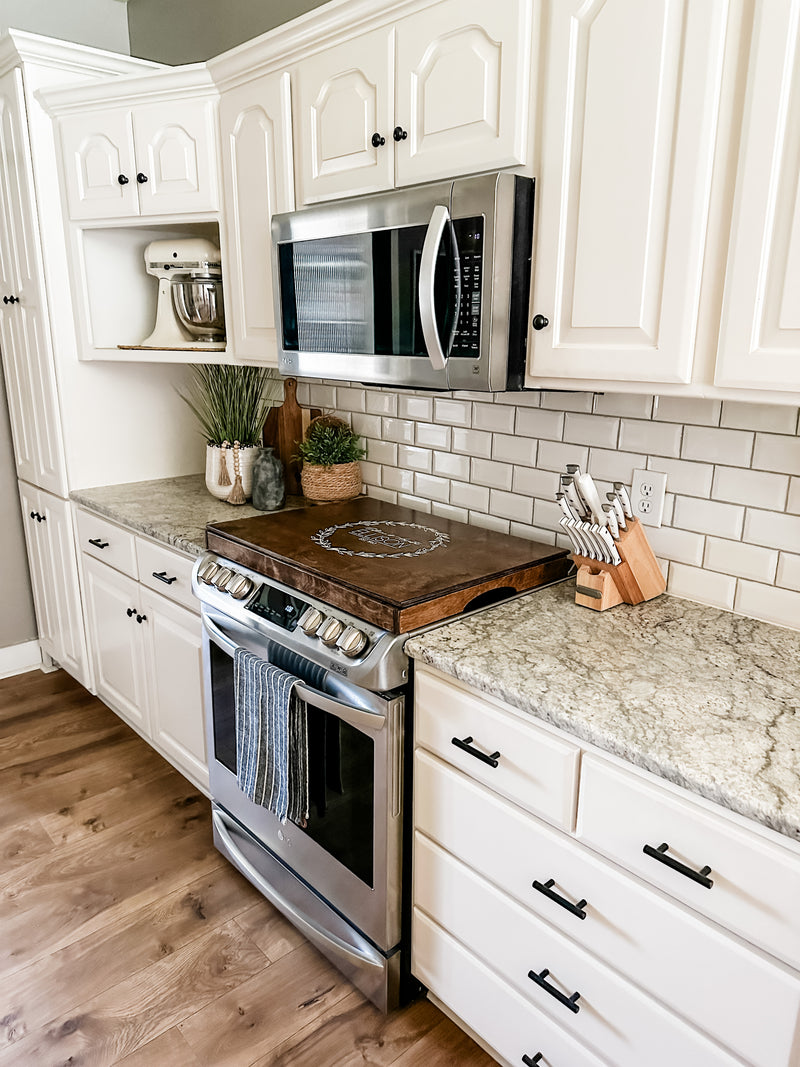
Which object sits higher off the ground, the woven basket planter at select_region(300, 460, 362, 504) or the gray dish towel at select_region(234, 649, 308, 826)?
the woven basket planter at select_region(300, 460, 362, 504)

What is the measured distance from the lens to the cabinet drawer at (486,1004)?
1382mm

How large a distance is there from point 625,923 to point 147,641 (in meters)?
1.76

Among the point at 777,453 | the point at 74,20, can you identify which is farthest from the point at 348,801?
the point at 74,20

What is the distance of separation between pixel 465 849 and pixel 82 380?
7.13 feet

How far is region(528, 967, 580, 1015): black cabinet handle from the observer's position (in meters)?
1.31

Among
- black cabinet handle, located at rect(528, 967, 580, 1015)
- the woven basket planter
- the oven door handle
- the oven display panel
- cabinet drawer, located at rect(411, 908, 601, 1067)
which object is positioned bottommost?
cabinet drawer, located at rect(411, 908, 601, 1067)

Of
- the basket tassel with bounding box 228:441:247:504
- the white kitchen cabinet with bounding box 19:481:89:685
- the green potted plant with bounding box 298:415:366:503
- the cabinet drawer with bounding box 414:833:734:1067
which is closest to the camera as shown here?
the cabinet drawer with bounding box 414:833:734:1067

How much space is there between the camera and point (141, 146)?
7.70 feet

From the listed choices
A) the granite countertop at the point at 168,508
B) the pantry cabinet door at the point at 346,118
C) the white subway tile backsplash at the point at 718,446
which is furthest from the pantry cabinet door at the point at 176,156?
the white subway tile backsplash at the point at 718,446

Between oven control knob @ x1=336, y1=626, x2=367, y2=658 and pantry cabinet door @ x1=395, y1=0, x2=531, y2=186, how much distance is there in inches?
38.4

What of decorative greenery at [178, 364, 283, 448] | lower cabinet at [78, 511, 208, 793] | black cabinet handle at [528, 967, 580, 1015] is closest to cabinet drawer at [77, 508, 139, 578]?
lower cabinet at [78, 511, 208, 793]

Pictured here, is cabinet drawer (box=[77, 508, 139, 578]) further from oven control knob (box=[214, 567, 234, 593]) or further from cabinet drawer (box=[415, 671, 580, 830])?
cabinet drawer (box=[415, 671, 580, 830])

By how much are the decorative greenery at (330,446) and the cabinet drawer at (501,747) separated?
1050 mm

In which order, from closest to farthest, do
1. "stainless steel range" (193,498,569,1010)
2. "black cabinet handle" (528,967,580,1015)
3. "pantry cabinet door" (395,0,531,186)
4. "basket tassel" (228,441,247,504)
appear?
"black cabinet handle" (528,967,580,1015) < "pantry cabinet door" (395,0,531,186) < "stainless steel range" (193,498,569,1010) < "basket tassel" (228,441,247,504)
